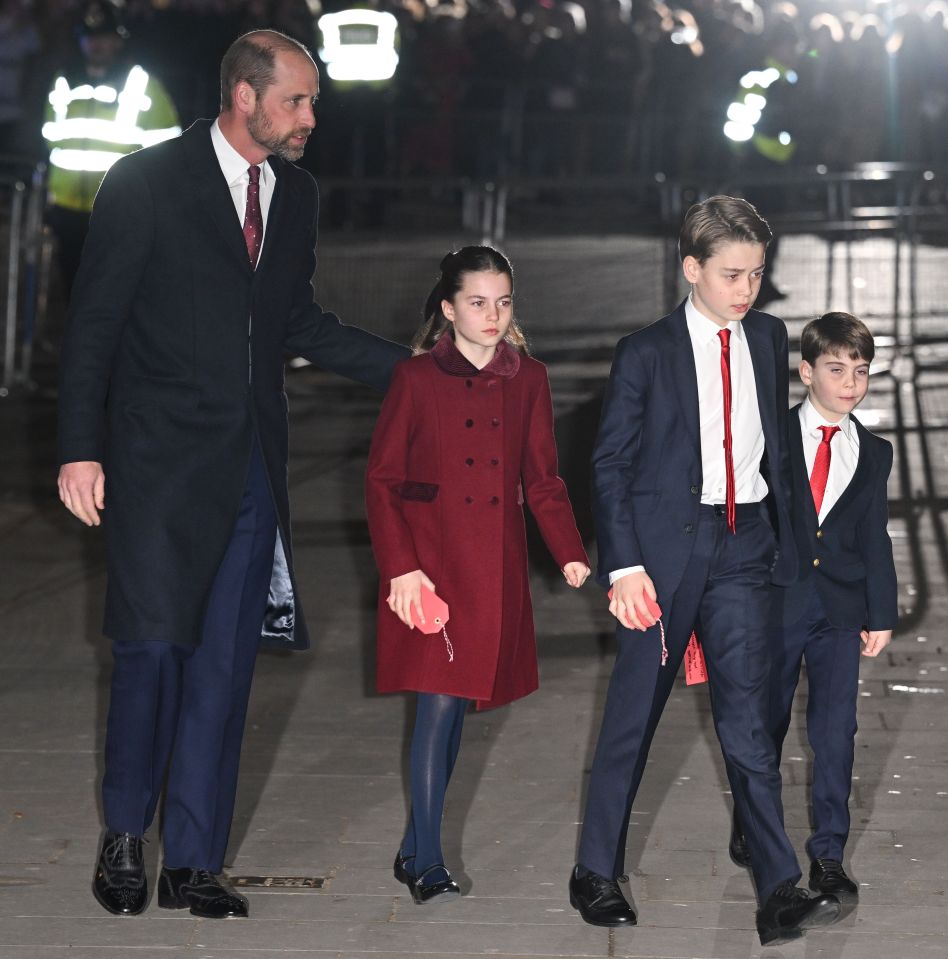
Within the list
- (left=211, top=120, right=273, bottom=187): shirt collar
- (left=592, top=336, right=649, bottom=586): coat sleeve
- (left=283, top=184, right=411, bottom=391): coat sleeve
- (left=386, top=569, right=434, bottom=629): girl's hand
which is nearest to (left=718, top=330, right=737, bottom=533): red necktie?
(left=592, top=336, right=649, bottom=586): coat sleeve

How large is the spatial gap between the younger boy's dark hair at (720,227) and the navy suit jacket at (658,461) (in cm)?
19

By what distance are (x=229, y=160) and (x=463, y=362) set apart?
76cm

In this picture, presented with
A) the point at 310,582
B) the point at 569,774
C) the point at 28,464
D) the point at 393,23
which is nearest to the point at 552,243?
the point at 393,23

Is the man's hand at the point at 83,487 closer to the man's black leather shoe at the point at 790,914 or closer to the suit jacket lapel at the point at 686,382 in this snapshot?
the suit jacket lapel at the point at 686,382

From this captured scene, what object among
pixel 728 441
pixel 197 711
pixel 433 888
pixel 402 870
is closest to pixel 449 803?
pixel 402 870

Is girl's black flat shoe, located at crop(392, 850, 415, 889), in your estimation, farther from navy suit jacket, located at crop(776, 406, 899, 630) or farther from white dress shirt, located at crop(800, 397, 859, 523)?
white dress shirt, located at crop(800, 397, 859, 523)

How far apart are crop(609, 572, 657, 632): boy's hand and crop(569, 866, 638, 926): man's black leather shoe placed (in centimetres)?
63

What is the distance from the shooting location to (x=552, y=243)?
1811cm

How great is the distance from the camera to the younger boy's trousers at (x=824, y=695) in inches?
203

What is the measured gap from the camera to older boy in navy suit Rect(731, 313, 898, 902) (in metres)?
5.14

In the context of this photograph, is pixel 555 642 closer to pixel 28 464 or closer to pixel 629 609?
pixel 629 609

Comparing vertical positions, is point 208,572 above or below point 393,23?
below

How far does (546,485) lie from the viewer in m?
5.12

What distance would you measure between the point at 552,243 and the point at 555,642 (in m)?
10.5
